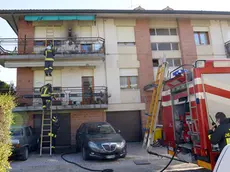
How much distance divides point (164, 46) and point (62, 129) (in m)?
9.59

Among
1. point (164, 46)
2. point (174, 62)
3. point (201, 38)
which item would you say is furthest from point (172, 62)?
point (201, 38)

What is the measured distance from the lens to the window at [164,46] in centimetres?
1559

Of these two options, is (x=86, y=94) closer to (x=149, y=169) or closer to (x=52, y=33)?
(x=52, y=33)

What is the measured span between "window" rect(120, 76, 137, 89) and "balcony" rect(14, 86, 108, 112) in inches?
55.7

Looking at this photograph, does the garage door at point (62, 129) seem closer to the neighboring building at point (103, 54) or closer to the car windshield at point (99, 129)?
the neighboring building at point (103, 54)

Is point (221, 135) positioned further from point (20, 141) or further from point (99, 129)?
point (20, 141)

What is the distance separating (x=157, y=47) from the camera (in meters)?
15.6

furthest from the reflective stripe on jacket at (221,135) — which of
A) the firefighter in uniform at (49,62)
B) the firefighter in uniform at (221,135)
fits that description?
the firefighter in uniform at (49,62)

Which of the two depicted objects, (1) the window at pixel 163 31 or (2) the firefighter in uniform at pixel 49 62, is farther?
(1) the window at pixel 163 31

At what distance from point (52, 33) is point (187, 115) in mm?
12065

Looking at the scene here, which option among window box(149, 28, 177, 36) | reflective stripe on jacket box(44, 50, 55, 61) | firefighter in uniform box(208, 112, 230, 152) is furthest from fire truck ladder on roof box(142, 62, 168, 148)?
window box(149, 28, 177, 36)

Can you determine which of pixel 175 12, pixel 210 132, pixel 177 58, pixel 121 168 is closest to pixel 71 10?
pixel 175 12

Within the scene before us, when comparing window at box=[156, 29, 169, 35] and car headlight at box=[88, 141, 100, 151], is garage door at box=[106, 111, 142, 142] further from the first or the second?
window at box=[156, 29, 169, 35]

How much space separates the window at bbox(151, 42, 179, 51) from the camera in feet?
51.1
